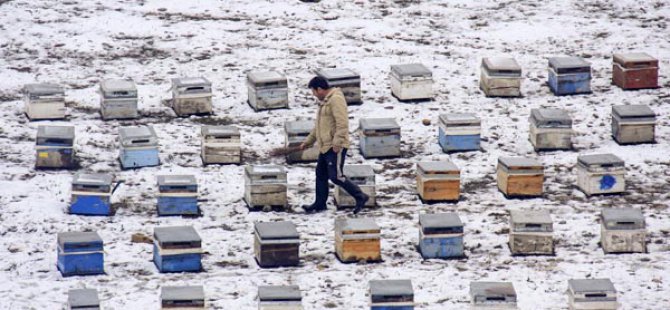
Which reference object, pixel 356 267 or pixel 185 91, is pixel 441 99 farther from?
pixel 356 267

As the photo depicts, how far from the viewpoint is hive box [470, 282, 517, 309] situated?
1841cm

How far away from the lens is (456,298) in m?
19.5

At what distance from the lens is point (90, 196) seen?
2219 cm

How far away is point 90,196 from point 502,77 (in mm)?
8481

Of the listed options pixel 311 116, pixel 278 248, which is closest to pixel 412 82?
pixel 311 116

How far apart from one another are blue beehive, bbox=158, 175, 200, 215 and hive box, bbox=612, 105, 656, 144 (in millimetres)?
7234

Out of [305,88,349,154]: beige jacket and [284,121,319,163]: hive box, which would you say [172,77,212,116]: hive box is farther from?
[305,88,349,154]: beige jacket

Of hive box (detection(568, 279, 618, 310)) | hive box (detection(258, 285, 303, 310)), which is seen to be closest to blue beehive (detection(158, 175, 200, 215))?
hive box (detection(258, 285, 303, 310))

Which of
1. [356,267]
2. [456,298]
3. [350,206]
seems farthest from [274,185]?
[456,298]

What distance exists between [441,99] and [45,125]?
7.03 m

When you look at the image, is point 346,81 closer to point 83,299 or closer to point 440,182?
point 440,182

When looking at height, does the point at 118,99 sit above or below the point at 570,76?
below

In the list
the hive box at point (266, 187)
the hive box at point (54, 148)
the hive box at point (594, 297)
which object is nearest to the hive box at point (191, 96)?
the hive box at point (54, 148)

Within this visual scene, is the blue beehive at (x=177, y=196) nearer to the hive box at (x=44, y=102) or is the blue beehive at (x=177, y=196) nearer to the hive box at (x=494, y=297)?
the hive box at (x=44, y=102)
